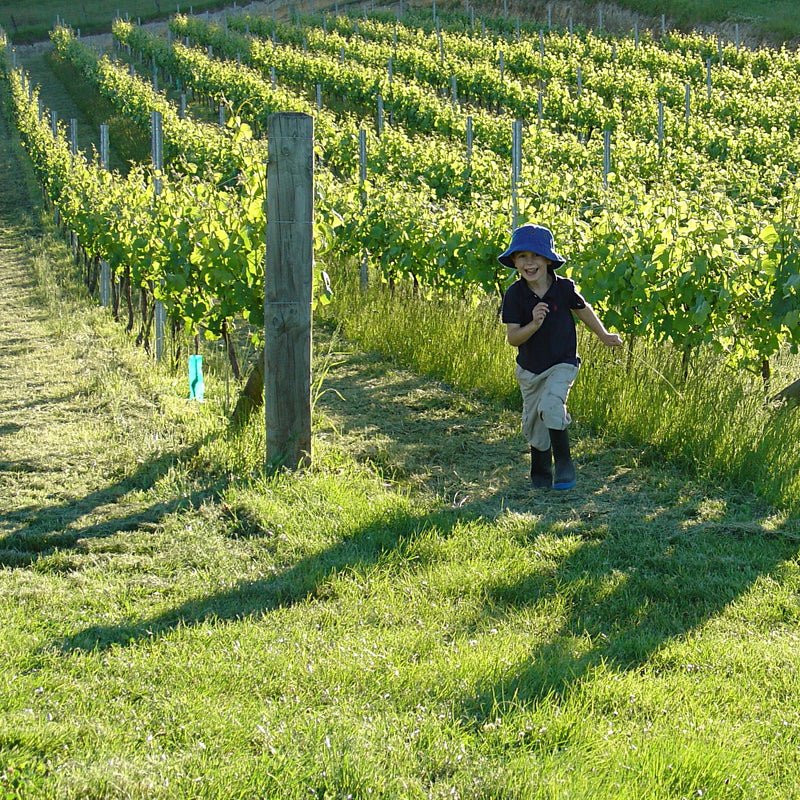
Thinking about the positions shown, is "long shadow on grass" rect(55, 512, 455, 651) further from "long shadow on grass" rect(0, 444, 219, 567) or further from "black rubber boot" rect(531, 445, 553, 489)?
"long shadow on grass" rect(0, 444, 219, 567)

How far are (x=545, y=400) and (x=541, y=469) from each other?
40 cm

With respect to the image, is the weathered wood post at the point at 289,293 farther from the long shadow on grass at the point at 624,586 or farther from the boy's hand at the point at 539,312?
the long shadow on grass at the point at 624,586

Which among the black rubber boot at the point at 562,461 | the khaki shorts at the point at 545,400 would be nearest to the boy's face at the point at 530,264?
the khaki shorts at the point at 545,400

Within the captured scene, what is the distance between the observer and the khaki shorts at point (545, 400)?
16.5 feet

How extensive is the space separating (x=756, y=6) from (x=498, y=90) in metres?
16.1

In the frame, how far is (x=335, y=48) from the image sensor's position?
3250 centimetres

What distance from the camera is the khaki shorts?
5.02 meters

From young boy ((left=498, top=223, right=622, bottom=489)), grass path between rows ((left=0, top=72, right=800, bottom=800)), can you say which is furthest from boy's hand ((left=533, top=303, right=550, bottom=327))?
grass path between rows ((left=0, top=72, right=800, bottom=800))

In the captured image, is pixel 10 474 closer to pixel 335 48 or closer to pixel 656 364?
pixel 656 364

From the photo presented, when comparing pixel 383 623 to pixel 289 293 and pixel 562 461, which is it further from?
pixel 289 293

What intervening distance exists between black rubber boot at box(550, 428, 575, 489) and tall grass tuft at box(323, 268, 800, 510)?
2.45 feet

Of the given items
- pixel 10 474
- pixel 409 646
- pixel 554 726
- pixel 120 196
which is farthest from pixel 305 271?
pixel 120 196

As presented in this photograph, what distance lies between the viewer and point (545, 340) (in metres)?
5.03

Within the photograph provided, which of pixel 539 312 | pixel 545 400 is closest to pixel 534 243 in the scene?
pixel 539 312
